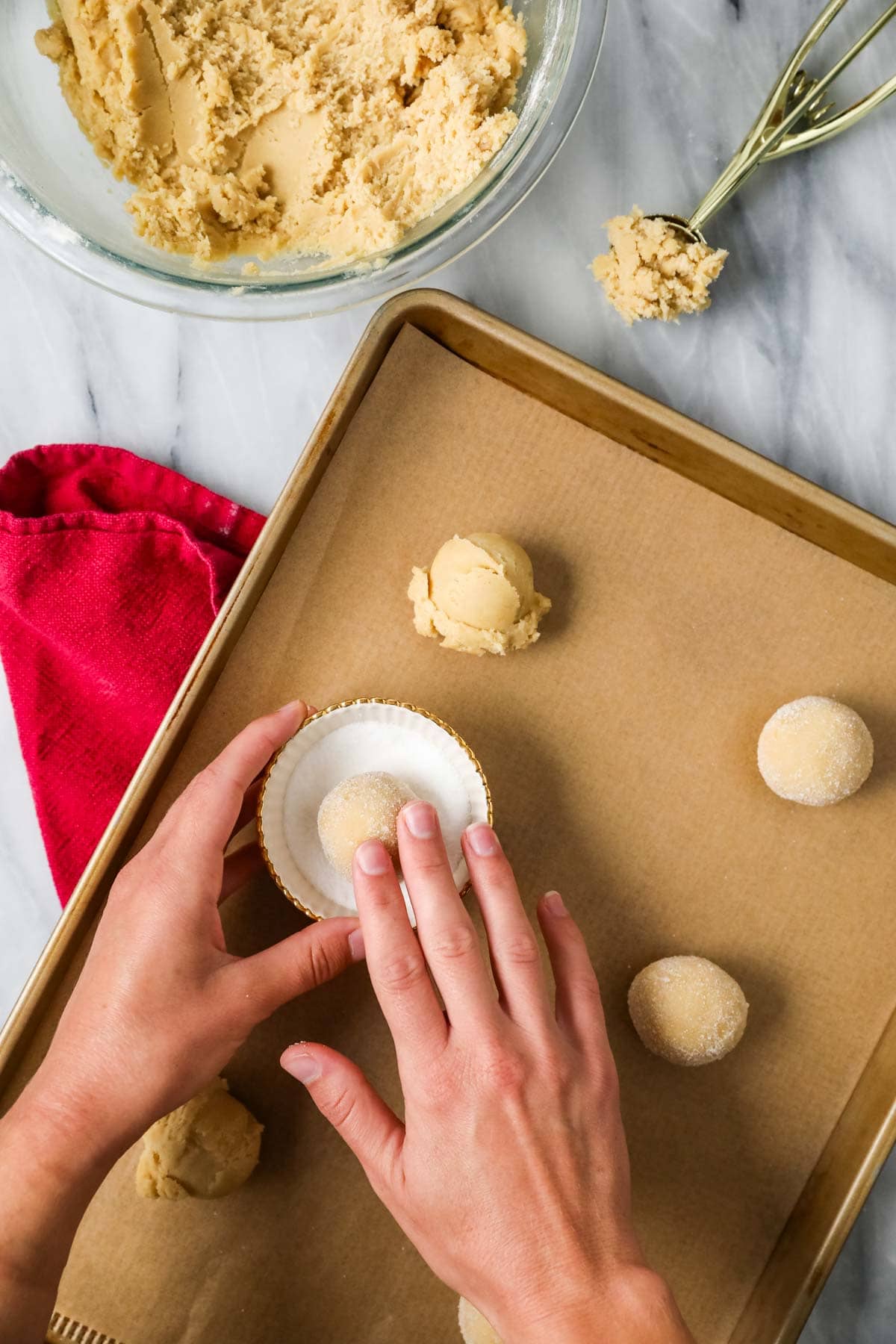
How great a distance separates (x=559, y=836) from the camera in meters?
0.99

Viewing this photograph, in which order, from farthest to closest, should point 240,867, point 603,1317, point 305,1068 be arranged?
point 240,867 < point 305,1068 < point 603,1317

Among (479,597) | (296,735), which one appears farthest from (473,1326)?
(479,597)

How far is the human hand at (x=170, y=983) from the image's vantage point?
0.86m

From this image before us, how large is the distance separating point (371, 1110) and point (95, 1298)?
37 cm

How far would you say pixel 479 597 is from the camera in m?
0.93

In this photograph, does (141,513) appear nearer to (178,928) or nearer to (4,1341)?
→ (178,928)

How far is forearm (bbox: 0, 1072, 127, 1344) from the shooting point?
84cm

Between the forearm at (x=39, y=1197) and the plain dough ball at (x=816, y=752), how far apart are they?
2.20 feet

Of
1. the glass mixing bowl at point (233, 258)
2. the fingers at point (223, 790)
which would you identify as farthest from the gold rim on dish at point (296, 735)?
the glass mixing bowl at point (233, 258)

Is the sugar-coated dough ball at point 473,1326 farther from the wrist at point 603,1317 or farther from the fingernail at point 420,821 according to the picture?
the fingernail at point 420,821

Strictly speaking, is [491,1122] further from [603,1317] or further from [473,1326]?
[473,1326]

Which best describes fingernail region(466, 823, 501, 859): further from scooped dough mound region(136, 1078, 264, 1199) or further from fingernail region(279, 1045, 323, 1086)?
scooped dough mound region(136, 1078, 264, 1199)

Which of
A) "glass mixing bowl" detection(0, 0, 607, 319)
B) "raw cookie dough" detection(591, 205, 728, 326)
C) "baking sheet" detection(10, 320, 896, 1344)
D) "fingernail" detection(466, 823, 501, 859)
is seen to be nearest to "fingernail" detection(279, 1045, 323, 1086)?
"baking sheet" detection(10, 320, 896, 1344)

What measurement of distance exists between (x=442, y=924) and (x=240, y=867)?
24cm
